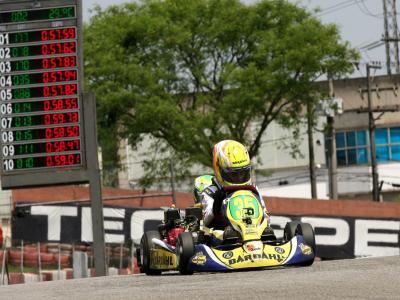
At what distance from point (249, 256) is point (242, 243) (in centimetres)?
27

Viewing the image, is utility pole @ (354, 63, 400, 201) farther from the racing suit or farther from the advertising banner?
the racing suit

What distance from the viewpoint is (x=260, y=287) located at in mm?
11031

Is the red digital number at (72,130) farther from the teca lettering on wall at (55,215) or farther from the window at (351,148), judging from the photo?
the window at (351,148)

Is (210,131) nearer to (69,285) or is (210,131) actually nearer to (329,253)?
(329,253)

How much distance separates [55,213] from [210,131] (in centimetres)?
1676

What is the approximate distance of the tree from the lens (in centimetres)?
4959

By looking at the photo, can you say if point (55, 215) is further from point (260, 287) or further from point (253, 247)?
point (260, 287)

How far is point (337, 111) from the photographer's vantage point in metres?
54.7

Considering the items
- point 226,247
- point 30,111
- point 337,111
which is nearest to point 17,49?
point 30,111

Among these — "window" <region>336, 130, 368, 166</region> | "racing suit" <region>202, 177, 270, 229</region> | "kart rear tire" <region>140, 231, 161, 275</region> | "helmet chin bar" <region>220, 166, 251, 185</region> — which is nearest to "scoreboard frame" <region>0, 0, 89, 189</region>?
"kart rear tire" <region>140, 231, 161, 275</region>

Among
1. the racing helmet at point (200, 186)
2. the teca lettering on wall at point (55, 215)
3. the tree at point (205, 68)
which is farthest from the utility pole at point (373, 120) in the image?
the racing helmet at point (200, 186)

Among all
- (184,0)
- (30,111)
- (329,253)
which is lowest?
(329,253)

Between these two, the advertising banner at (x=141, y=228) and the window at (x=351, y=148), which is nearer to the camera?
the advertising banner at (x=141, y=228)

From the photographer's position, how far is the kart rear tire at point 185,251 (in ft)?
49.7
